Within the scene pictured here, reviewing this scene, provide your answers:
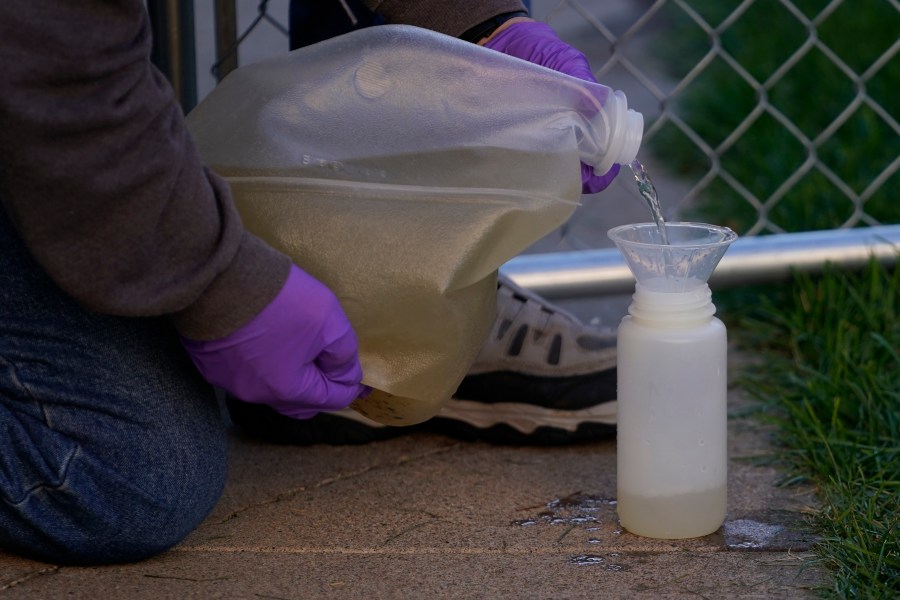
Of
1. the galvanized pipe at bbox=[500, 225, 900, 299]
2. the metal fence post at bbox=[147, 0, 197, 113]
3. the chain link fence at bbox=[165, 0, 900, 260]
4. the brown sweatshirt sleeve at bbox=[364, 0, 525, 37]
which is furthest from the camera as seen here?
the chain link fence at bbox=[165, 0, 900, 260]

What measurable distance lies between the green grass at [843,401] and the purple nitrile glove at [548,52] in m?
0.47

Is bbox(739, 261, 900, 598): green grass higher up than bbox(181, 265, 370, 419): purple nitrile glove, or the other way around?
bbox(181, 265, 370, 419): purple nitrile glove

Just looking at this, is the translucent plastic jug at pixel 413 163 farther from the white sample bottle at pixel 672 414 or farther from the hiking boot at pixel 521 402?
the hiking boot at pixel 521 402

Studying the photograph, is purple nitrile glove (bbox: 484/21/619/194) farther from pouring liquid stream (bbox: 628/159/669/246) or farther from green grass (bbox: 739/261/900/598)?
green grass (bbox: 739/261/900/598)

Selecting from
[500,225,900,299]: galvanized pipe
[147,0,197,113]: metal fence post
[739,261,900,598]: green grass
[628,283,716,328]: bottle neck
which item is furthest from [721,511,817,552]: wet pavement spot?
[147,0,197,113]: metal fence post

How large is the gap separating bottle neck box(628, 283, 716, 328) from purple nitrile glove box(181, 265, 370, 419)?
32 cm

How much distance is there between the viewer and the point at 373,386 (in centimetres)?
131

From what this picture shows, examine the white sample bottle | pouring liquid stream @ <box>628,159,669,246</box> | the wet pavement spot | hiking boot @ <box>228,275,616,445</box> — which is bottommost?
hiking boot @ <box>228,275,616,445</box>

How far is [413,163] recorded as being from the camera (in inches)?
48.4

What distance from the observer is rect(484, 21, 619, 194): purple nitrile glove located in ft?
4.42

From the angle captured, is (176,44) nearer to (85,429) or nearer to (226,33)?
(226,33)

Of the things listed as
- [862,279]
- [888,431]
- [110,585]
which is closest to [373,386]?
[110,585]

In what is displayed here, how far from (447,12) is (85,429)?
0.67m

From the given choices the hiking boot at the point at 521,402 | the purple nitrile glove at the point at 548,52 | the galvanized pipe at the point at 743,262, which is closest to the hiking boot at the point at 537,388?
the hiking boot at the point at 521,402
